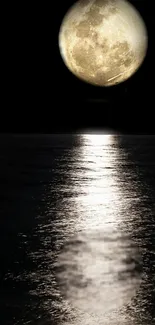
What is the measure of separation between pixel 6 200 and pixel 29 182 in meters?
2.91

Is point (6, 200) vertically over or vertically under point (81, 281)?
over

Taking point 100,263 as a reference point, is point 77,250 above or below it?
above

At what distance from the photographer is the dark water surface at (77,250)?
623 cm

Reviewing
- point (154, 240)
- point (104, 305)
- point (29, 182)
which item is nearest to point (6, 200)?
point (29, 182)

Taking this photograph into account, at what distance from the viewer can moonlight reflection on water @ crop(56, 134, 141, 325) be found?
21.2 feet

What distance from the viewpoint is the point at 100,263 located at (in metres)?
7.95

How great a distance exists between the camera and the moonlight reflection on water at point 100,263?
646 cm

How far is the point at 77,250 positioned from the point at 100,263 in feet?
2.30

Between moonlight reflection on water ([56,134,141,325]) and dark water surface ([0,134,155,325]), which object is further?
moonlight reflection on water ([56,134,141,325])

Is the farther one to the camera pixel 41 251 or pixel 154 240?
pixel 154 240

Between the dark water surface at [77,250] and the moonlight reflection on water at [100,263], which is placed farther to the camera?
the moonlight reflection on water at [100,263]

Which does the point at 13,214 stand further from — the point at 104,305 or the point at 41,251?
the point at 104,305

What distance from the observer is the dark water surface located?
623cm

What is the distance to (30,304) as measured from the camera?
6340 mm
